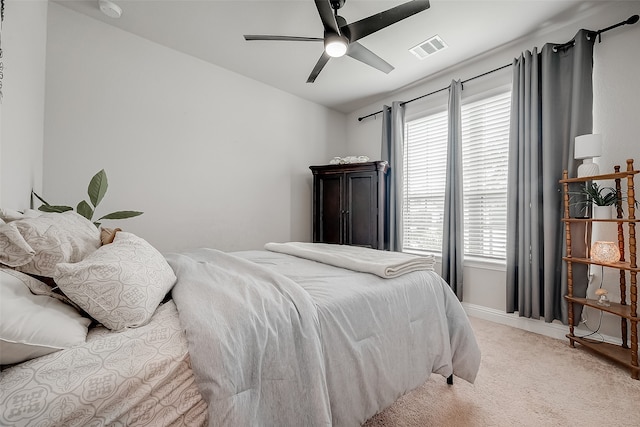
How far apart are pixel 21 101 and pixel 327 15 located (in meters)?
1.90

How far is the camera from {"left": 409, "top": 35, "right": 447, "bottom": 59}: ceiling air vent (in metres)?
2.70

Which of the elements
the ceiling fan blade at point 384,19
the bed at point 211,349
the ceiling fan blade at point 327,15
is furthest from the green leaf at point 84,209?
the ceiling fan blade at point 384,19

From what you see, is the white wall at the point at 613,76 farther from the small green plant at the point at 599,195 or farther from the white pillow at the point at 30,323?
the white pillow at the point at 30,323

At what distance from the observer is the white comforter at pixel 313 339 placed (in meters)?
0.80

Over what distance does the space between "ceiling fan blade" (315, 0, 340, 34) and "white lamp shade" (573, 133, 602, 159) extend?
208 centimetres

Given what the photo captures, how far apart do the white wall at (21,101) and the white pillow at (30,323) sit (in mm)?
782

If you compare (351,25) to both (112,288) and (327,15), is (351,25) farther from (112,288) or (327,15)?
(112,288)

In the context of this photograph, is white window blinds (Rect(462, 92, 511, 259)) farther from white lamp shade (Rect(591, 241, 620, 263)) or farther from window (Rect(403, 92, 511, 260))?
white lamp shade (Rect(591, 241, 620, 263))

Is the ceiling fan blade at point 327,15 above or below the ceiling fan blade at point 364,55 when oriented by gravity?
below

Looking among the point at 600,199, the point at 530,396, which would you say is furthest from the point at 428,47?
the point at 530,396

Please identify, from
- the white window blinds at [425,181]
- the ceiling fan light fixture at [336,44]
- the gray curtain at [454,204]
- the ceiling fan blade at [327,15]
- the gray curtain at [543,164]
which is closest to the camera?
the ceiling fan blade at [327,15]

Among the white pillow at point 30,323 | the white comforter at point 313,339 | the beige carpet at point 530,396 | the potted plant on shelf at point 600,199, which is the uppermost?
the potted plant on shelf at point 600,199

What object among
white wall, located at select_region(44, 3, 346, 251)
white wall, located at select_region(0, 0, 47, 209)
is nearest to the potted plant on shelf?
white wall, located at select_region(44, 3, 346, 251)

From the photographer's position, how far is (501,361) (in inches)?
80.2
